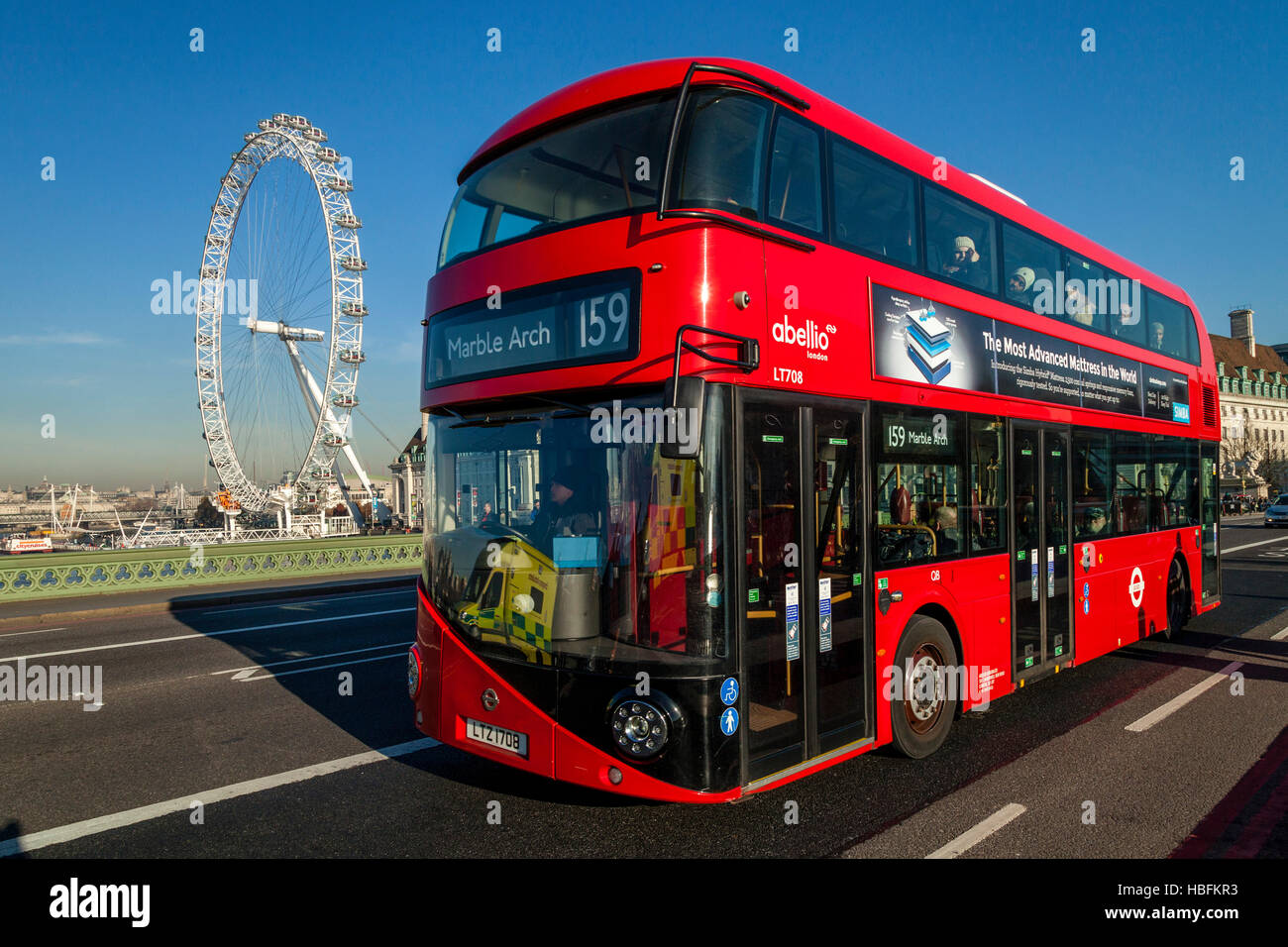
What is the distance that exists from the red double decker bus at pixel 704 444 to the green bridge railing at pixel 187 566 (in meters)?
14.0

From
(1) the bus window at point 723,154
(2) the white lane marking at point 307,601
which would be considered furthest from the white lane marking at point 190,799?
(2) the white lane marking at point 307,601

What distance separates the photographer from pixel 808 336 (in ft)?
17.0

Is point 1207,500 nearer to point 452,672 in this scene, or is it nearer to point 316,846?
Answer: point 452,672

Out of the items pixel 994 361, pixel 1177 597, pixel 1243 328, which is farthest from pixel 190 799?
pixel 1243 328

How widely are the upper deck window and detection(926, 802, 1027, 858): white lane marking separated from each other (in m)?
3.75

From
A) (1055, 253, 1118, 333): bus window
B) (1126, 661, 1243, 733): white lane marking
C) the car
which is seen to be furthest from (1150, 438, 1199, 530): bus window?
the car

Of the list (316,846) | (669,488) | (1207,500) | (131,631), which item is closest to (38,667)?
(131,631)

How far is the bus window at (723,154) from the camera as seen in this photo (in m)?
4.71

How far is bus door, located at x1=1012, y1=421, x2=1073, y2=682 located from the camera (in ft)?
24.3

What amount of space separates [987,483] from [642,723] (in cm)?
396

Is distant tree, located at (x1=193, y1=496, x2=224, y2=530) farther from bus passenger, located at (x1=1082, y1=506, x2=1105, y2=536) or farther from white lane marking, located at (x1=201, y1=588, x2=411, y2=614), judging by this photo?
bus passenger, located at (x1=1082, y1=506, x2=1105, y2=536)

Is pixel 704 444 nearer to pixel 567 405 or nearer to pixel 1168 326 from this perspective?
pixel 567 405

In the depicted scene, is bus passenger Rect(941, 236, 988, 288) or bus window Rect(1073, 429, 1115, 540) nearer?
bus passenger Rect(941, 236, 988, 288)

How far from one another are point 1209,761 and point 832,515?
3.32 metres
